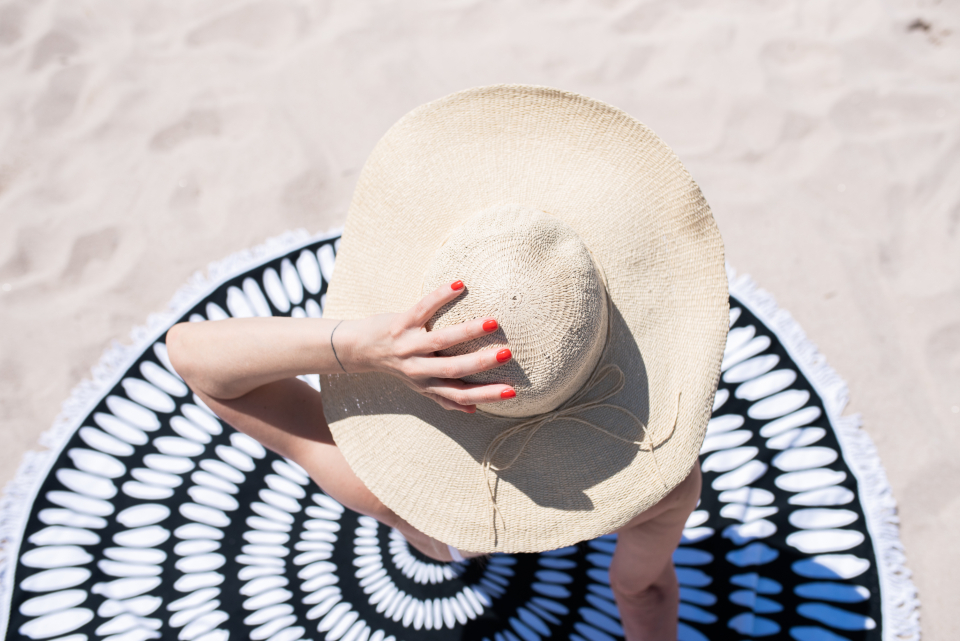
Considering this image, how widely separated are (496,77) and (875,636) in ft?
6.51

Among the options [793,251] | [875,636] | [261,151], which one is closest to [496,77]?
[261,151]

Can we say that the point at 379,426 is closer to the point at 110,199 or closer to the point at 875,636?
the point at 875,636

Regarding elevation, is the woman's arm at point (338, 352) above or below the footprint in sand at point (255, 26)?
below

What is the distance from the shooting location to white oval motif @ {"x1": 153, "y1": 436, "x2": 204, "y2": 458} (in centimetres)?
156

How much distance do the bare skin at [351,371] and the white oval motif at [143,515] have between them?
1.96 ft

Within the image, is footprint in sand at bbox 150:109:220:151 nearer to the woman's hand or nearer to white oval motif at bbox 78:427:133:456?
white oval motif at bbox 78:427:133:456

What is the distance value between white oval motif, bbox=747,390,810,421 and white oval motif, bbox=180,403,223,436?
135 centimetres

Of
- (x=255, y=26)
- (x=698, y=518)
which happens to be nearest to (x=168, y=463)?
(x=698, y=518)

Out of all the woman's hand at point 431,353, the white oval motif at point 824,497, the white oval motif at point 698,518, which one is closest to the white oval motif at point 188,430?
the woman's hand at point 431,353

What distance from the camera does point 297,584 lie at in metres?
1.43

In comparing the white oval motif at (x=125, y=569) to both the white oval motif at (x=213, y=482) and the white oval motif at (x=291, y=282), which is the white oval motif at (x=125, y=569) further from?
the white oval motif at (x=291, y=282)

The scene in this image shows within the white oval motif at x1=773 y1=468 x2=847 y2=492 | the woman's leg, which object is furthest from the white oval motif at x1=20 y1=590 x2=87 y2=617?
the white oval motif at x1=773 y1=468 x2=847 y2=492

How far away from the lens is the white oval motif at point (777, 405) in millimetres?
1592

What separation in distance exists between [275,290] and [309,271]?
0.11 meters
